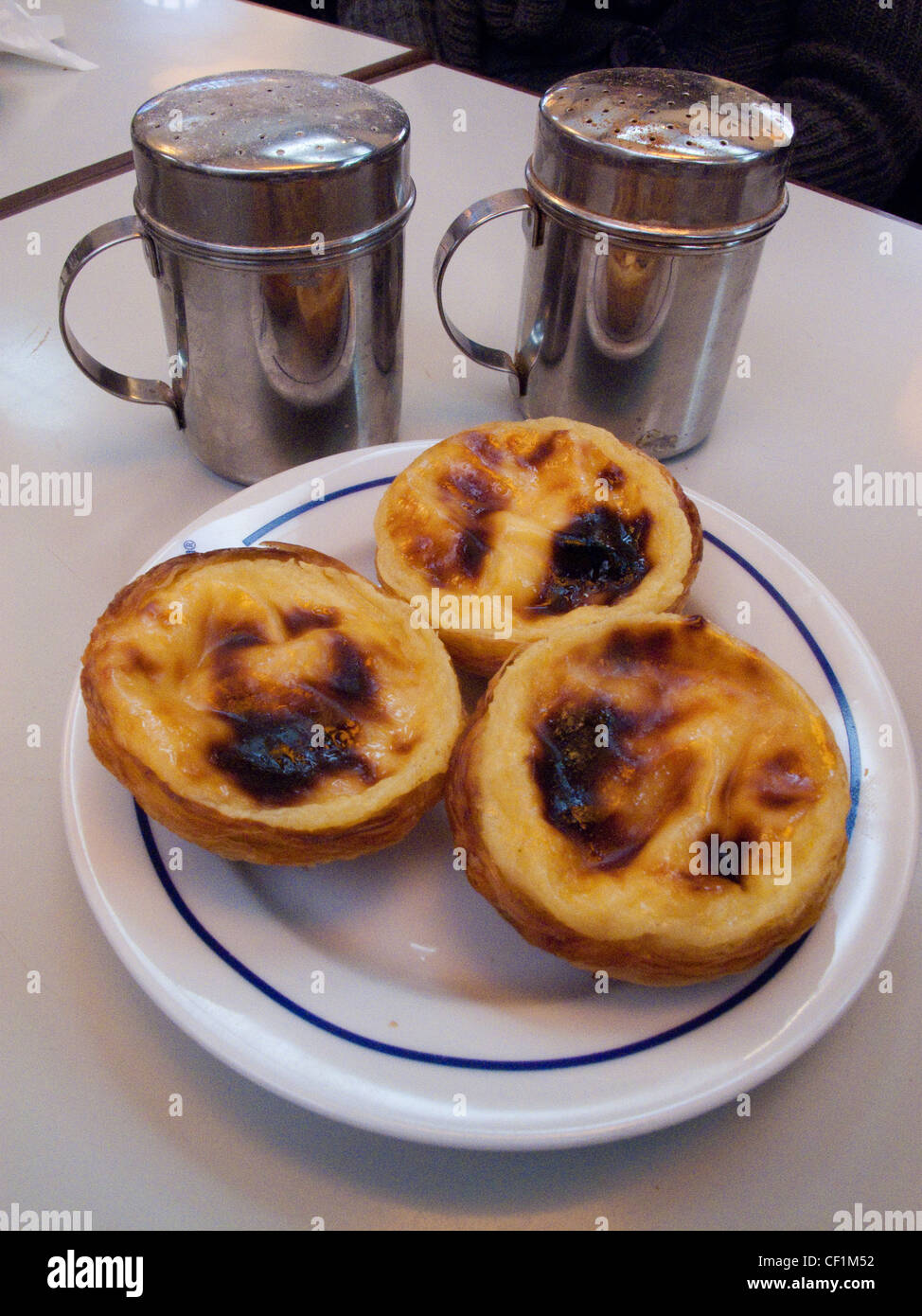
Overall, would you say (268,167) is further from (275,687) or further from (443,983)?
A: (443,983)

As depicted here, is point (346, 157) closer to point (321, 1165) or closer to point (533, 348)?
point (533, 348)

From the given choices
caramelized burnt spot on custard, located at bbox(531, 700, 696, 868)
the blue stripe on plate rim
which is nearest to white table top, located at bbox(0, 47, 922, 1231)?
the blue stripe on plate rim

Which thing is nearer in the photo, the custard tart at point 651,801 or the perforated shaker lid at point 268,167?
the custard tart at point 651,801

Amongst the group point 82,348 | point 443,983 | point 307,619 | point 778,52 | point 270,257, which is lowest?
point 443,983

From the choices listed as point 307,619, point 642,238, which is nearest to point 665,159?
point 642,238

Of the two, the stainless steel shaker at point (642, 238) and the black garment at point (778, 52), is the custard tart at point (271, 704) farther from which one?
the black garment at point (778, 52)

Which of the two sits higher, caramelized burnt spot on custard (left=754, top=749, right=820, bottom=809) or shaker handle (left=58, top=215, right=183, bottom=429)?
shaker handle (left=58, top=215, right=183, bottom=429)

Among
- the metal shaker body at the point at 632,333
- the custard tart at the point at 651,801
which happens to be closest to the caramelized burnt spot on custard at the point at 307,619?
the custard tart at the point at 651,801

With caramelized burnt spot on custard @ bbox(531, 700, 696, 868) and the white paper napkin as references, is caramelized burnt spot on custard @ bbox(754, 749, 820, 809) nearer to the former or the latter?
caramelized burnt spot on custard @ bbox(531, 700, 696, 868)
